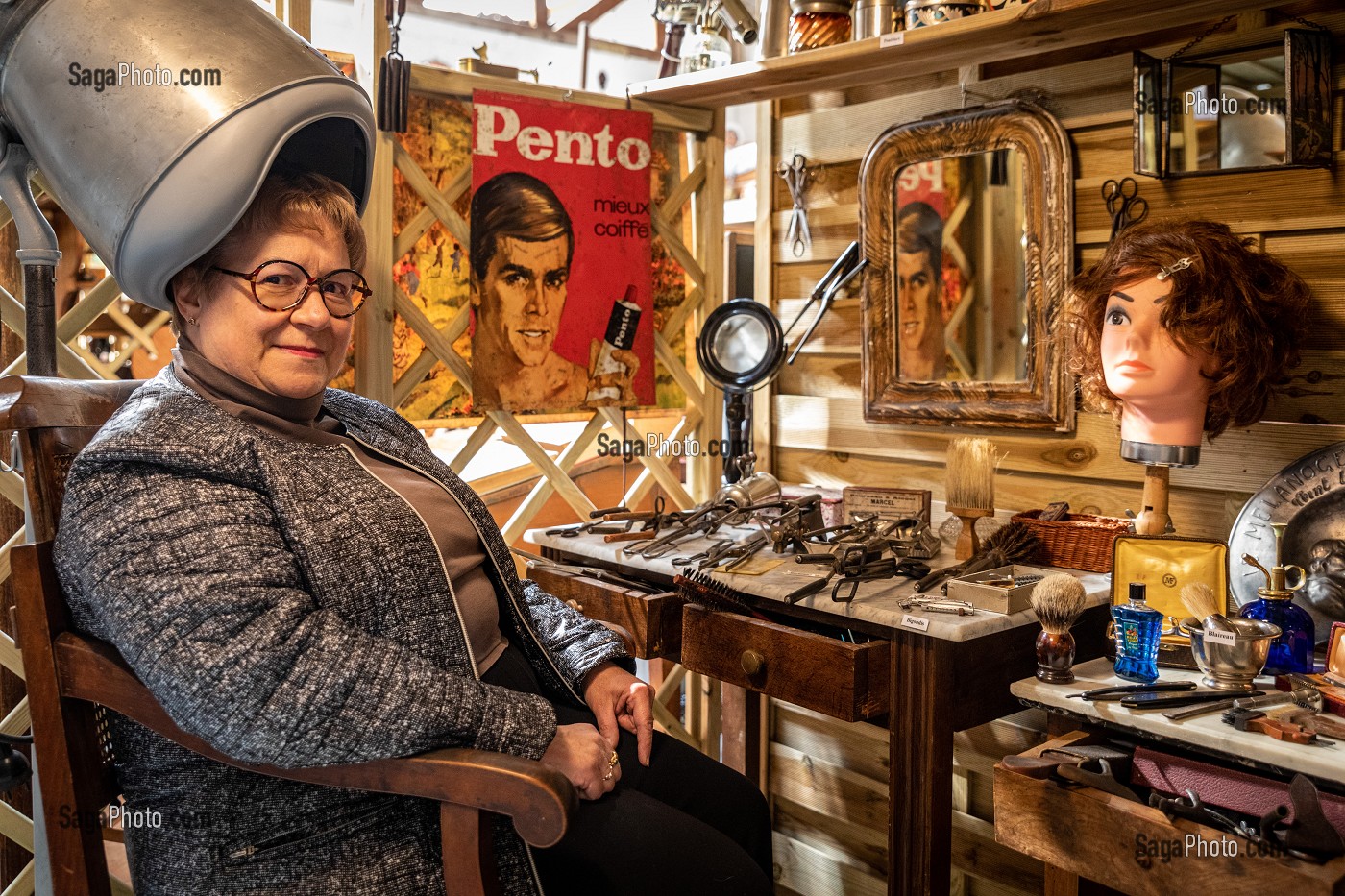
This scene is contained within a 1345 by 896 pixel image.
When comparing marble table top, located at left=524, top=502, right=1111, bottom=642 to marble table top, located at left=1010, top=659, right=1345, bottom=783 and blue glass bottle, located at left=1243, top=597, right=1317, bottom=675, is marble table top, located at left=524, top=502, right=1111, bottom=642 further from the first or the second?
blue glass bottle, located at left=1243, top=597, right=1317, bottom=675

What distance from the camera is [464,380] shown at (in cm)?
248

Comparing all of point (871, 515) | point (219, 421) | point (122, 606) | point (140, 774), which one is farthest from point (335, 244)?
point (871, 515)

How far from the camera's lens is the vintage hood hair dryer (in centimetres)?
134

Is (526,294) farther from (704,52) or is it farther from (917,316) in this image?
(917,316)

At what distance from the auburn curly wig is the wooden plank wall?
0.34 ft

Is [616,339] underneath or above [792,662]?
above

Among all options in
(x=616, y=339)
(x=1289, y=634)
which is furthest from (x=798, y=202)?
(x=1289, y=634)

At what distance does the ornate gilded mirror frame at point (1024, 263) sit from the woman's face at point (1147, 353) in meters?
0.37

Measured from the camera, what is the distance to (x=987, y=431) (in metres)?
2.33

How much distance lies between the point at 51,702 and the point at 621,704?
0.75 meters

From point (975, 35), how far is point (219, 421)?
149 cm

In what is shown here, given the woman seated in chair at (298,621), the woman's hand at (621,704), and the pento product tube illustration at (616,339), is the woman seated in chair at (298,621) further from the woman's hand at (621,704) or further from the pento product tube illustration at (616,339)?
the pento product tube illustration at (616,339)

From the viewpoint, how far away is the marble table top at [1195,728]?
127 centimetres

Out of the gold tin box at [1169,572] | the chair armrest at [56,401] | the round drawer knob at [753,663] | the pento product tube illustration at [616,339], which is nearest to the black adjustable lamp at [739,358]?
the pento product tube illustration at [616,339]
